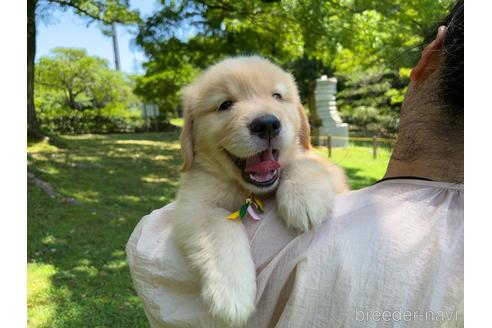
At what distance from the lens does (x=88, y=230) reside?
230 inches

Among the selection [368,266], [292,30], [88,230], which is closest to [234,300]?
[368,266]

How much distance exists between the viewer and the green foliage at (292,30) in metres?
7.14

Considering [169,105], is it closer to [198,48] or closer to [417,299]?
[198,48]

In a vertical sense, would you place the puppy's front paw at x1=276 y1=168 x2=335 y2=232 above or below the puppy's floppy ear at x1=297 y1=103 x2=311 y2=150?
below

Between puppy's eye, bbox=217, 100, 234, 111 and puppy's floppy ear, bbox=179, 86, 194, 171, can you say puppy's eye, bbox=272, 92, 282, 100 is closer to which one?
puppy's eye, bbox=217, 100, 234, 111

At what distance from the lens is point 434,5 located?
5.52m

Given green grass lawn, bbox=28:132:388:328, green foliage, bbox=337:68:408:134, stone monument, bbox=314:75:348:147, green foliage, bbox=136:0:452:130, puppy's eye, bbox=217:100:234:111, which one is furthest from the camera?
green foliage, bbox=337:68:408:134

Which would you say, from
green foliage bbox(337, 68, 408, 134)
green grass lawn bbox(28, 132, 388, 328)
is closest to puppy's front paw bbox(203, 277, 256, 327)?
green grass lawn bbox(28, 132, 388, 328)

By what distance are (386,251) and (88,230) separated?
17.8ft

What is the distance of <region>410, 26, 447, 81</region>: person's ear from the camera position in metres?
1.34

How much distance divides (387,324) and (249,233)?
21.9 inches

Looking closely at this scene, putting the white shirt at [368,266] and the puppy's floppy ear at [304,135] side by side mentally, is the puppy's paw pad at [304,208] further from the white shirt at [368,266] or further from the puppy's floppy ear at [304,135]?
the puppy's floppy ear at [304,135]

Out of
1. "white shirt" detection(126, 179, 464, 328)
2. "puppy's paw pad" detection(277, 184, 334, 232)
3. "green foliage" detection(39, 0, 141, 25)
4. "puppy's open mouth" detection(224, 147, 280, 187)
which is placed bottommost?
"white shirt" detection(126, 179, 464, 328)

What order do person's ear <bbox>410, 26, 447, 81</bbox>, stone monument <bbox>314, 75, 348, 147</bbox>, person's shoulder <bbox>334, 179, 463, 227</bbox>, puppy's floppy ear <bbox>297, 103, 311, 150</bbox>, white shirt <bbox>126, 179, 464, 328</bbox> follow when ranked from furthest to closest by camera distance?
stone monument <bbox>314, 75, 348, 147</bbox>
puppy's floppy ear <bbox>297, 103, 311, 150</bbox>
person's ear <bbox>410, 26, 447, 81</bbox>
person's shoulder <bbox>334, 179, 463, 227</bbox>
white shirt <bbox>126, 179, 464, 328</bbox>
